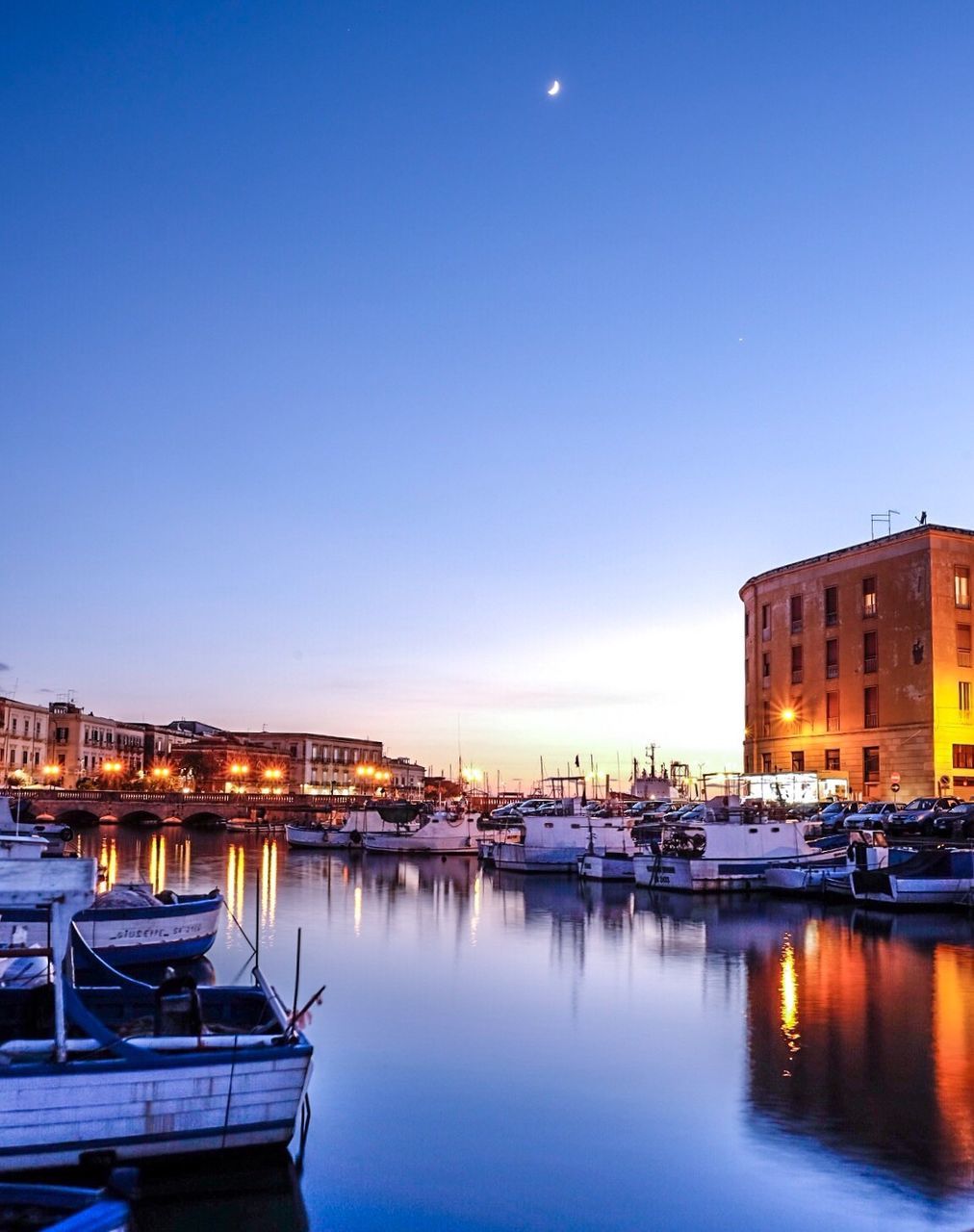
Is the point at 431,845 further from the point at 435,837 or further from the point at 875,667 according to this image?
the point at 875,667

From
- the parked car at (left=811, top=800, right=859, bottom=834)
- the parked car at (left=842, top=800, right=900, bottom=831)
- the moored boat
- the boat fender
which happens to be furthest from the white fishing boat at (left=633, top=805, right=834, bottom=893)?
the boat fender

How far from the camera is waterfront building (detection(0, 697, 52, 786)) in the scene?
5017 inches

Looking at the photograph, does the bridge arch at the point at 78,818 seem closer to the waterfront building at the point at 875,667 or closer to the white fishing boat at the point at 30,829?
the white fishing boat at the point at 30,829

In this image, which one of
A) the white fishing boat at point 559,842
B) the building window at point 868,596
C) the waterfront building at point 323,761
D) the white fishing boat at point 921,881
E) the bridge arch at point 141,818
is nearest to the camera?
the white fishing boat at point 921,881

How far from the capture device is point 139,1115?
40.6 feet

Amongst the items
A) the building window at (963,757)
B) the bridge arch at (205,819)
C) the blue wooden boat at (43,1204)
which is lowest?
the bridge arch at (205,819)

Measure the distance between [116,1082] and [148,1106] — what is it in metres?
0.47

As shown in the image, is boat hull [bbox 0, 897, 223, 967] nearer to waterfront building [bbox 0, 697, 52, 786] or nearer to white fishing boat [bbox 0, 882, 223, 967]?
white fishing boat [bbox 0, 882, 223, 967]

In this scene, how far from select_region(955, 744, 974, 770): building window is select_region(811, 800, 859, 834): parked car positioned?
25.2ft

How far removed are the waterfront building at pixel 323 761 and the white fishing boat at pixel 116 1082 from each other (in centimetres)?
16200

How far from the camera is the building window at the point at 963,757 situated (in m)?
66.7

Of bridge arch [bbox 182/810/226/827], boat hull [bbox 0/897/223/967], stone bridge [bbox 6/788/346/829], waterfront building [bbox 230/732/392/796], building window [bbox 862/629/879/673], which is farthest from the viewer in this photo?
waterfront building [bbox 230/732/392/796]

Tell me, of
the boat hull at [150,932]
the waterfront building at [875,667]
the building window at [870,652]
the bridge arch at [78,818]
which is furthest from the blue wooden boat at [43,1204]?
the bridge arch at [78,818]

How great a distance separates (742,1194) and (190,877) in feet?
150
